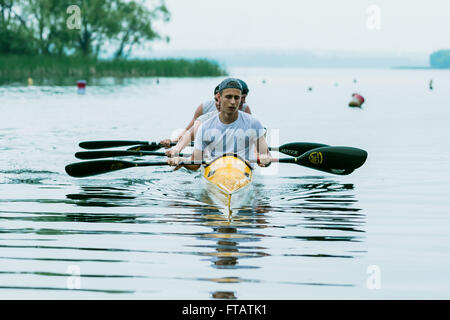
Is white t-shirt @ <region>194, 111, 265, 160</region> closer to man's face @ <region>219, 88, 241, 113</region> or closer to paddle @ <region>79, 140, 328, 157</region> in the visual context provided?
man's face @ <region>219, 88, 241, 113</region>

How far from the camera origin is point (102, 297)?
6.65 meters

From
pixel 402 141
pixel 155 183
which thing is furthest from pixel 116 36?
pixel 155 183

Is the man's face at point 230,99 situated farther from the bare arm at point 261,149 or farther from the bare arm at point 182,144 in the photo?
the bare arm at point 182,144

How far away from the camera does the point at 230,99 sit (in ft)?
35.1

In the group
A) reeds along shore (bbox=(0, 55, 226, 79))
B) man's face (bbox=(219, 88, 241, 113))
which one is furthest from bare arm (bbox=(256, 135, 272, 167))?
reeds along shore (bbox=(0, 55, 226, 79))

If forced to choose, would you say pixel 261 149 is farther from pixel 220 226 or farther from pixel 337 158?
pixel 220 226

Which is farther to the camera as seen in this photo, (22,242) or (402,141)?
(402,141)

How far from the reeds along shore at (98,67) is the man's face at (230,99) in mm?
49154

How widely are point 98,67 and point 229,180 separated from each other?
51.2 meters

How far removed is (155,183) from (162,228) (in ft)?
13.9

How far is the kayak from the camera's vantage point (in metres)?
10.6

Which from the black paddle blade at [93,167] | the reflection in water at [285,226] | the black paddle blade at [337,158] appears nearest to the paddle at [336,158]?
the black paddle blade at [337,158]

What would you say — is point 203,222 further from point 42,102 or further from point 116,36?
point 116,36
